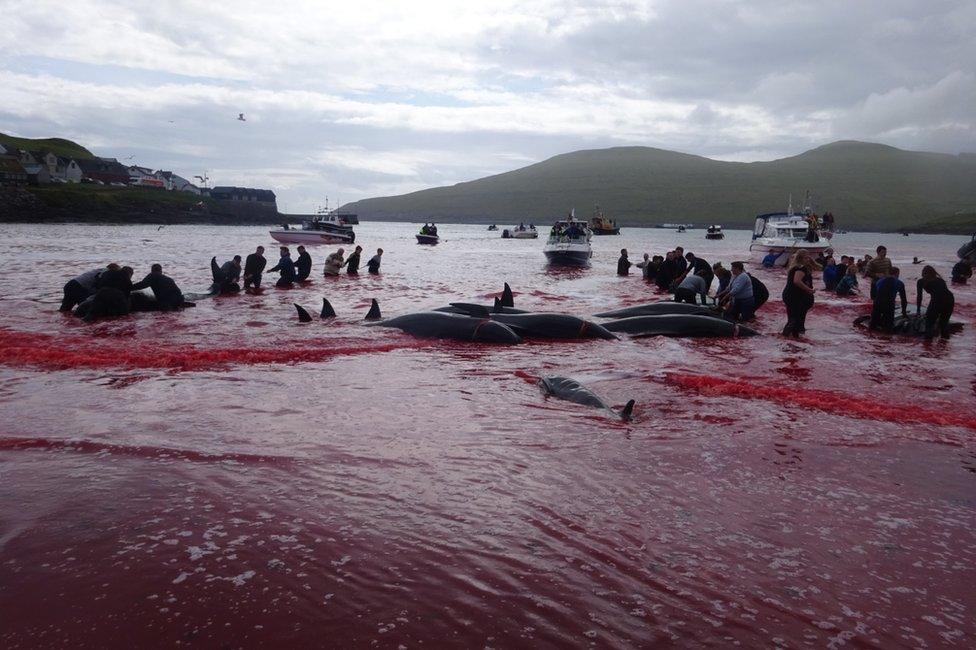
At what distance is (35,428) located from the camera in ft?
24.0

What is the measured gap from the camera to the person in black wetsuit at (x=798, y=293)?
15.2m

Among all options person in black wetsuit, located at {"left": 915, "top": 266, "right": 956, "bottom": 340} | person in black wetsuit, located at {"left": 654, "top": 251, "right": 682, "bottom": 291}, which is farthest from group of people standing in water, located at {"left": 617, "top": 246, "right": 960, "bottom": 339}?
person in black wetsuit, located at {"left": 654, "top": 251, "right": 682, "bottom": 291}

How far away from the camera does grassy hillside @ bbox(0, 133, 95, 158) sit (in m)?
126

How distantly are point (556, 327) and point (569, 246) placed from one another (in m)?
28.4

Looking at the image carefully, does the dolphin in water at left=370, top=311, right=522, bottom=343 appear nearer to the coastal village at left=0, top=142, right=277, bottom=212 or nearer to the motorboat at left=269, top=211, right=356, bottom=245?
the motorboat at left=269, top=211, right=356, bottom=245

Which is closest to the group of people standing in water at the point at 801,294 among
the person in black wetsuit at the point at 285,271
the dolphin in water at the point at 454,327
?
the dolphin in water at the point at 454,327

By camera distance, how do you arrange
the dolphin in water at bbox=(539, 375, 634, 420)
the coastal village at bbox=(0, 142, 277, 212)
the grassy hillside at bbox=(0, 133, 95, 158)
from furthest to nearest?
the grassy hillside at bbox=(0, 133, 95, 158) < the coastal village at bbox=(0, 142, 277, 212) < the dolphin in water at bbox=(539, 375, 634, 420)

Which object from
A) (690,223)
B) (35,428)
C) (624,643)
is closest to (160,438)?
(35,428)

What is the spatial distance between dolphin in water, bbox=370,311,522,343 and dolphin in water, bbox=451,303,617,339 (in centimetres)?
55

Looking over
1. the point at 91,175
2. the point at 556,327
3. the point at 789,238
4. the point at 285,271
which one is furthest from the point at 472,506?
the point at 91,175

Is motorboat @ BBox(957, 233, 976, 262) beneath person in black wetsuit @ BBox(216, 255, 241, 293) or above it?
above

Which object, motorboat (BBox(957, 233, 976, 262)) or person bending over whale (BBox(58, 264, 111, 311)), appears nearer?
person bending over whale (BBox(58, 264, 111, 311))

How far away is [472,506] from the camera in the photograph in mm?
5461

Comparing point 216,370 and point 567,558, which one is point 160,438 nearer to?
point 216,370
